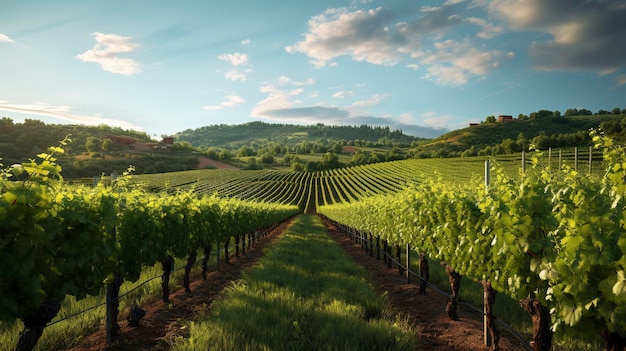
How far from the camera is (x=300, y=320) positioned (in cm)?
605

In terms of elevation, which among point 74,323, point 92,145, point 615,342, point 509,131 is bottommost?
point 74,323

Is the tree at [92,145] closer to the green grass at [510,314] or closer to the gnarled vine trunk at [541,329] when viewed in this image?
the green grass at [510,314]

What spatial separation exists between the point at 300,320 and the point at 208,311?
8.14 ft

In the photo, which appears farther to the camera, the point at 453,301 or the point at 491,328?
the point at 453,301

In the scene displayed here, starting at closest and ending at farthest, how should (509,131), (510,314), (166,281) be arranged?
(510,314)
(166,281)
(509,131)

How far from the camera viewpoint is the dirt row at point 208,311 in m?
6.02

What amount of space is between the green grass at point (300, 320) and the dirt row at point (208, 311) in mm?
602

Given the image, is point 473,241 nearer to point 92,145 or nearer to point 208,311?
point 208,311

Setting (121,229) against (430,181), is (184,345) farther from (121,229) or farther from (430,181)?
(430,181)

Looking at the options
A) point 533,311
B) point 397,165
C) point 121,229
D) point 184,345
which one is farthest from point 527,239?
point 397,165

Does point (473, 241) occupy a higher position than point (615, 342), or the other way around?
point (473, 241)

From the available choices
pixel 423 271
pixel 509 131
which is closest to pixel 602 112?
pixel 509 131

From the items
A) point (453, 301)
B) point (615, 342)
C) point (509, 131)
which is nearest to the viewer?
point (615, 342)

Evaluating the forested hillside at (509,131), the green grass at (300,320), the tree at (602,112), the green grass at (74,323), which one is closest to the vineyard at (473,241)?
the green grass at (74,323)
